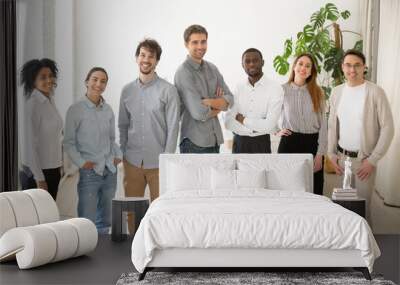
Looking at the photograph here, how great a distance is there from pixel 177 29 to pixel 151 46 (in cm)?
36

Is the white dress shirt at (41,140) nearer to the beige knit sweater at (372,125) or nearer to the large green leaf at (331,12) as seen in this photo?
the beige knit sweater at (372,125)

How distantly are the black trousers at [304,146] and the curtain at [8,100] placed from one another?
3.04 metres

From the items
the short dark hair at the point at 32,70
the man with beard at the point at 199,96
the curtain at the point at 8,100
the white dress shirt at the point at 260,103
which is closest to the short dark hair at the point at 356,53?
the white dress shirt at the point at 260,103

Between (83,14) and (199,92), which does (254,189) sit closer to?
(199,92)

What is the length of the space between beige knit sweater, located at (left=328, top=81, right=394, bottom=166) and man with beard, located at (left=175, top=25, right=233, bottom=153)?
1.21 metres

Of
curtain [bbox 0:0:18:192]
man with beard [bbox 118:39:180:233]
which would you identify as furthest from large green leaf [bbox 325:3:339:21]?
curtain [bbox 0:0:18:192]

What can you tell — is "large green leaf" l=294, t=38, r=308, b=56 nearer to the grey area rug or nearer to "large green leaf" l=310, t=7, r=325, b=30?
"large green leaf" l=310, t=7, r=325, b=30

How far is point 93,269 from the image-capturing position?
21.5 feet

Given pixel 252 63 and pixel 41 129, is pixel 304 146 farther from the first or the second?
pixel 41 129

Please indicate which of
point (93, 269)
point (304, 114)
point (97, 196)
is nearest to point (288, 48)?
point (304, 114)

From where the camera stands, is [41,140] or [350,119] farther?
[41,140]

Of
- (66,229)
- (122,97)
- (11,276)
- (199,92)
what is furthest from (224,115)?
(11,276)

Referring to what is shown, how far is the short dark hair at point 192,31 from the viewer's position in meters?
8.63

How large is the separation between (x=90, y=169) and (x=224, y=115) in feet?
5.52
